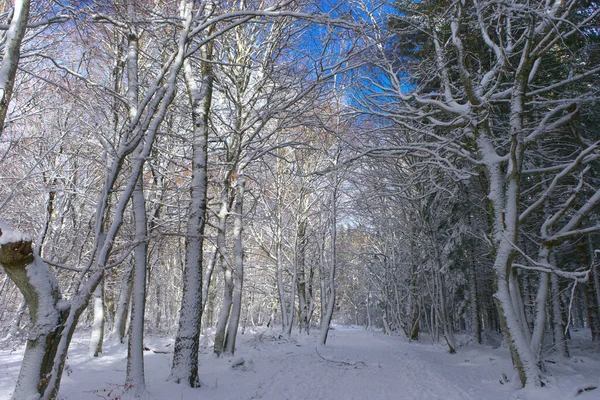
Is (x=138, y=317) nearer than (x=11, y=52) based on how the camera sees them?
No

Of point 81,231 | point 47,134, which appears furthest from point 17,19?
point 81,231

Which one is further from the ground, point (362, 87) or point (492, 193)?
point (362, 87)

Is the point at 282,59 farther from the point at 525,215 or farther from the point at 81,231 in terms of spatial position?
the point at 81,231

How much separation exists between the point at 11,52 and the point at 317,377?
7944 mm

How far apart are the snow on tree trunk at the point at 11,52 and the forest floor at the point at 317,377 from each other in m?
3.76

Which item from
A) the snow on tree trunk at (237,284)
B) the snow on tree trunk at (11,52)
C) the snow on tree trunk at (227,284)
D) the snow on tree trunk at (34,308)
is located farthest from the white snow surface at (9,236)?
the snow on tree trunk at (237,284)

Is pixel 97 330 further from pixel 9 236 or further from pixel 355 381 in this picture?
pixel 9 236

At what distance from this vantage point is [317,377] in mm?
8328

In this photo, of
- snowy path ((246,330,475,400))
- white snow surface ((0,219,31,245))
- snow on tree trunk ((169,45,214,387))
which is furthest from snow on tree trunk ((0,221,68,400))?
snowy path ((246,330,475,400))

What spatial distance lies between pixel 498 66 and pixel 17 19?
26.9 ft

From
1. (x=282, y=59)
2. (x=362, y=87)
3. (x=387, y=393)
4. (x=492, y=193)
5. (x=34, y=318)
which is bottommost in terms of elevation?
(x=387, y=393)

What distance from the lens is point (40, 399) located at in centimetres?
305

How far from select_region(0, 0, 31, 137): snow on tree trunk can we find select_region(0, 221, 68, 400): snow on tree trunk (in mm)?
1068

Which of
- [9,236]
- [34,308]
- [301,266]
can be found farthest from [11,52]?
[301,266]
